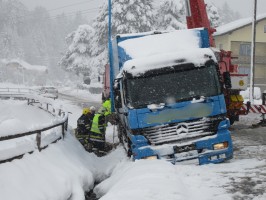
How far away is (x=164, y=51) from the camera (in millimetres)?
10234

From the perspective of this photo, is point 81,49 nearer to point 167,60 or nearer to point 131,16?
point 131,16

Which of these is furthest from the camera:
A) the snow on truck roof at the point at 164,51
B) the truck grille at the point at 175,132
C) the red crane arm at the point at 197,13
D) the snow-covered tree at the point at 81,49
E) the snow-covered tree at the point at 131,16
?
the snow-covered tree at the point at 81,49

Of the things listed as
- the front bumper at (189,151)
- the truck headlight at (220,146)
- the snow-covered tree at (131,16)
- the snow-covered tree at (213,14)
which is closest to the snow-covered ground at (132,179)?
the front bumper at (189,151)

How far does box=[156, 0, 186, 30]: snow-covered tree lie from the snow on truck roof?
3489 cm

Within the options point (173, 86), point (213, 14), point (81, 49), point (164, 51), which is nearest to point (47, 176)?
point (173, 86)

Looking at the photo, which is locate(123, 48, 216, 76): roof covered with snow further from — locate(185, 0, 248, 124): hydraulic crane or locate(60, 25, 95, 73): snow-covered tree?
locate(60, 25, 95, 73): snow-covered tree

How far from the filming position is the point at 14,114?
28.3 m

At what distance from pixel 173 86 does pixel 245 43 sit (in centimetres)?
4048

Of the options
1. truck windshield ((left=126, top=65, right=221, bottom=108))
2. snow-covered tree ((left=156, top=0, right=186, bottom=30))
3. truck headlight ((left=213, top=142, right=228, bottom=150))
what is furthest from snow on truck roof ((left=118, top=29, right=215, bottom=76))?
snow-covered tree ((left=156, top=0, right=186, bottom=30))

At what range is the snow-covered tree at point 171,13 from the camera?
1784 inches

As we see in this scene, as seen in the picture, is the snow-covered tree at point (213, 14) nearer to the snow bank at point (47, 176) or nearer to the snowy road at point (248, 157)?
the snowy road at point (248, 157)

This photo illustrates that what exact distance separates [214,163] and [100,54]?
41.1 metres

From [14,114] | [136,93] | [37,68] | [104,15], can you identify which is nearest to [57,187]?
[136,93]

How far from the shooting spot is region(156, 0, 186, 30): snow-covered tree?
4531 centimetres
